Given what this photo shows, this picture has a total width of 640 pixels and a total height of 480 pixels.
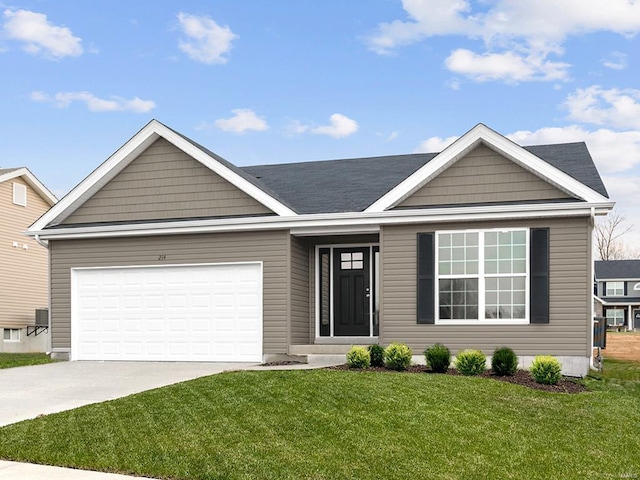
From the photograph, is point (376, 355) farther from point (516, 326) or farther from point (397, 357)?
point (516, 326)

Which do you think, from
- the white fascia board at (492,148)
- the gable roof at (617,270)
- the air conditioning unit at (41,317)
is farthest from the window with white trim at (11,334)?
the gable roof at (617,270)

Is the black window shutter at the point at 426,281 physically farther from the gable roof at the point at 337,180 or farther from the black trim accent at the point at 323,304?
the black trim accent at the point at 323,304

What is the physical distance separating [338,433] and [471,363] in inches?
234

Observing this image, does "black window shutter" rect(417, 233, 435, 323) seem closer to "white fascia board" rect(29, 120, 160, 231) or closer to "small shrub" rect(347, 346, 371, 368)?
"small shrub" rect(347, 346, 371, 368)

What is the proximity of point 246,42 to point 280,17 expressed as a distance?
1.41 metres

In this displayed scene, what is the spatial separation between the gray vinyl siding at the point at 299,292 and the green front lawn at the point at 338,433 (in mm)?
4696

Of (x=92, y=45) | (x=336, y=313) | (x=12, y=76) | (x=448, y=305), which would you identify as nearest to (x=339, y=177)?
(x=336, y=313)

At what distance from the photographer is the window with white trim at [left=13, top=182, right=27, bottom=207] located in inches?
1131

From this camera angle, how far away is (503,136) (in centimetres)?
1542

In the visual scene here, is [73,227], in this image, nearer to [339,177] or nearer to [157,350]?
[157,350]

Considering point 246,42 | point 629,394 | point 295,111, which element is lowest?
point 629,394

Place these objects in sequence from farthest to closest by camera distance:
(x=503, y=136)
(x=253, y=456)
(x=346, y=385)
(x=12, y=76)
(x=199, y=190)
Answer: (x=12, y=76) < (x=199, y=190) < (x=503, y=136) < (x=346, y=385) < (x=253, y=456)

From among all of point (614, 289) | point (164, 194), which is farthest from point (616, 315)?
point (164, 194)

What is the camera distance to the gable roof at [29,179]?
1103 inches
